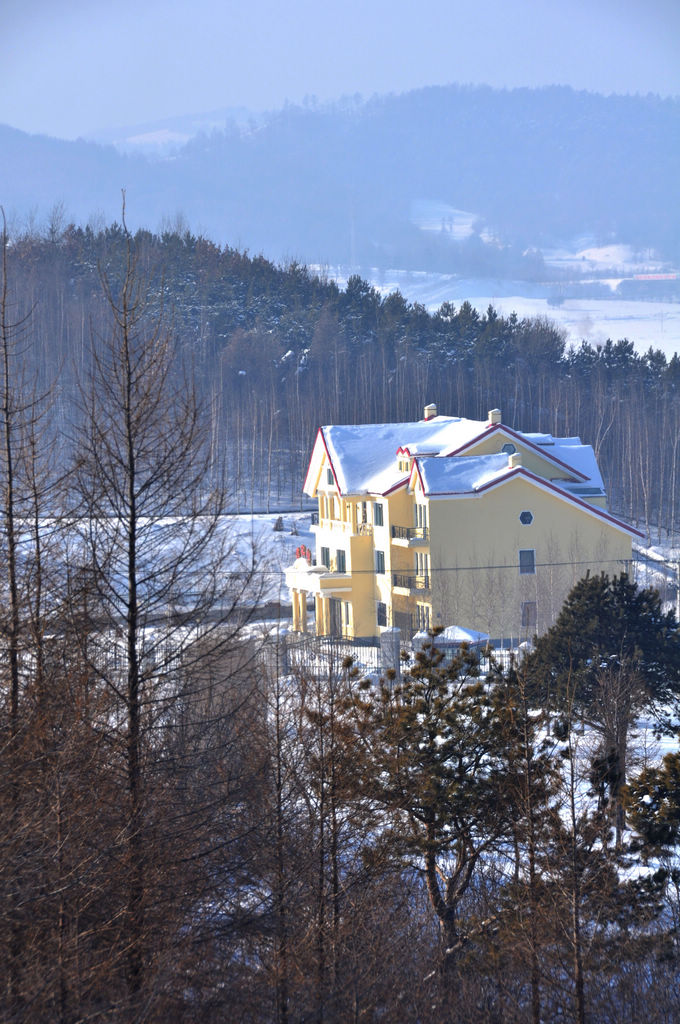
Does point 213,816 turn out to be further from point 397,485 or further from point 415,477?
point 397,485

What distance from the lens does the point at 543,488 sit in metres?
38.2

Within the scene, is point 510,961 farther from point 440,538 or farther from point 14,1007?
point 440,538

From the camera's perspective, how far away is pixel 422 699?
50.5 feet

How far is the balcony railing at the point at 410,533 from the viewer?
38.2 m

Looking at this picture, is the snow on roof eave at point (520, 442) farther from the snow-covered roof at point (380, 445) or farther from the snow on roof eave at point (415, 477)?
the snow on roof eave at point (415, 477)

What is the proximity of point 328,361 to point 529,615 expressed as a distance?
4678cm

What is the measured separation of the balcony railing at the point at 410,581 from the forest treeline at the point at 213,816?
19.4 meters

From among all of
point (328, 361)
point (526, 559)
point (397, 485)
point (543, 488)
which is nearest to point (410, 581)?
point (397, 485)

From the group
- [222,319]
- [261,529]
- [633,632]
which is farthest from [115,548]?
[222,319]

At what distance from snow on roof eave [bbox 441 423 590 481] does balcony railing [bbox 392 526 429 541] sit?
2483 millimetres

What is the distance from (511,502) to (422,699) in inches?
921

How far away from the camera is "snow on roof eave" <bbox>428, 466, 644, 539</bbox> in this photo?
37.5 meters

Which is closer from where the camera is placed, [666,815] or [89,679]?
[89,679]

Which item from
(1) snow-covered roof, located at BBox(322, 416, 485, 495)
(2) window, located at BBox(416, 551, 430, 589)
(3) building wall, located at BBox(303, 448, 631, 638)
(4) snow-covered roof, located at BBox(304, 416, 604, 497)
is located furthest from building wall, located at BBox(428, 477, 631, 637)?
(1) snow-covered roof, located at BBox(322, 416, 485, 495)
